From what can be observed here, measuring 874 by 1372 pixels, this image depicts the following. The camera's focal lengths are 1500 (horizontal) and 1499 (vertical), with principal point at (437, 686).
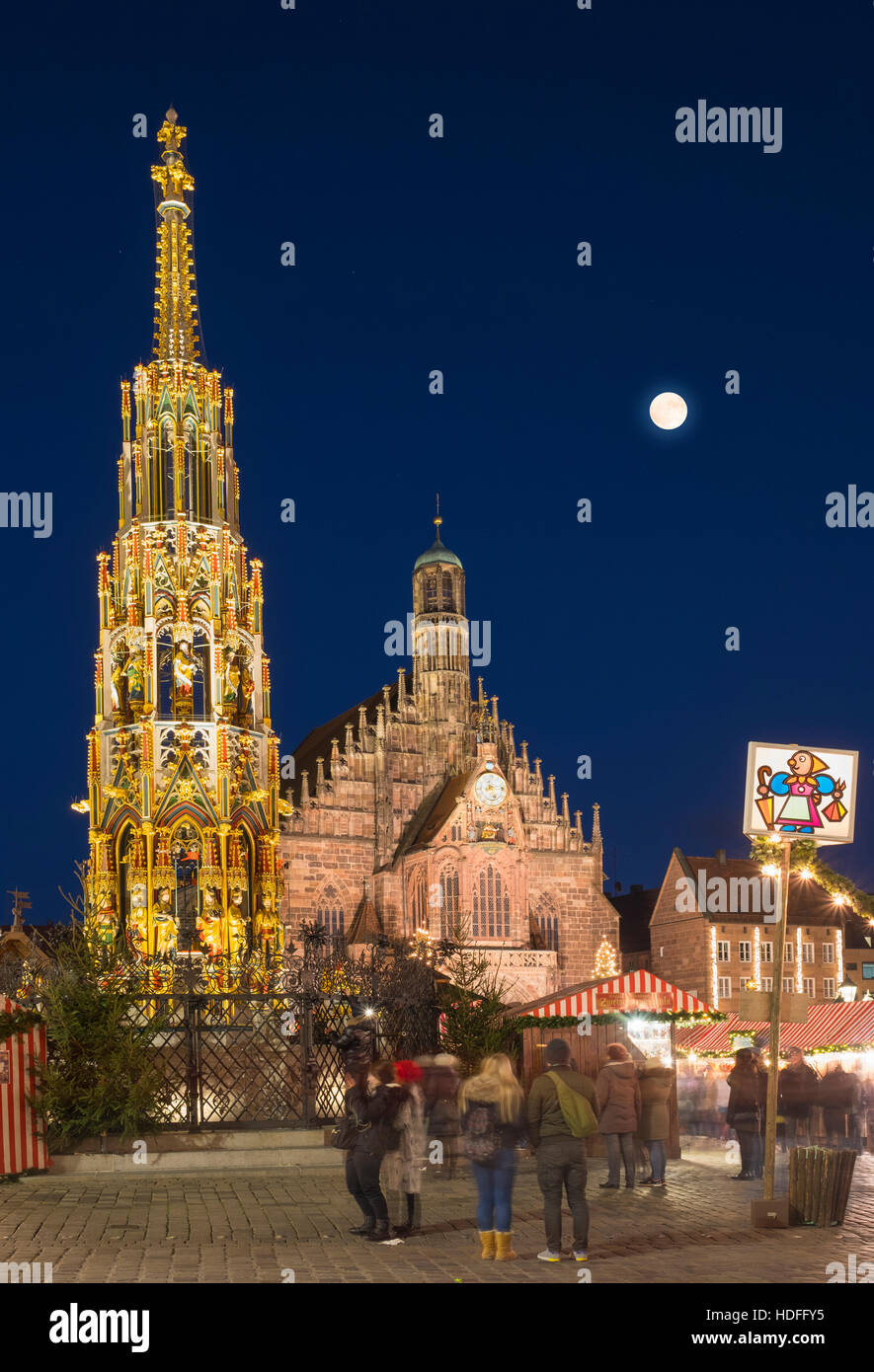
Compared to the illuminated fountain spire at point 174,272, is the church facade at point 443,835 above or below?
below

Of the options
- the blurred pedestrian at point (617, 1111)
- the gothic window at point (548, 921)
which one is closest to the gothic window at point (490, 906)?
the gothic window at point (548, 921)

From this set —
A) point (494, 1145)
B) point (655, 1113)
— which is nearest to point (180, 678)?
point (655, 1113)

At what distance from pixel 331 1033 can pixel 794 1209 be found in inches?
443

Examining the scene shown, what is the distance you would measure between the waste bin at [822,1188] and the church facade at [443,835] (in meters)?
36.6

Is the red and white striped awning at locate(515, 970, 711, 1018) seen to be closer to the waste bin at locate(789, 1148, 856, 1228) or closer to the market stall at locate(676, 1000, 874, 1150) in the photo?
the market stall at locate(676, 1000, 874, 1150)

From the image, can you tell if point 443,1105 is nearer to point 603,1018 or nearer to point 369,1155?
point 603,1018

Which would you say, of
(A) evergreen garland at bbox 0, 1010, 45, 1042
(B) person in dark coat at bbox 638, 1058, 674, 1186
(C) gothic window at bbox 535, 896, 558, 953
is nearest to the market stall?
(B) person in dark coat at bbox 638, 1058, 674, 1186

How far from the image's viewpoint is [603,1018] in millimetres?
20609

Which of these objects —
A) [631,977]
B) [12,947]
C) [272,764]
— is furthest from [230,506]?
[631,977]

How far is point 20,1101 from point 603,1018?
7780 millimetres

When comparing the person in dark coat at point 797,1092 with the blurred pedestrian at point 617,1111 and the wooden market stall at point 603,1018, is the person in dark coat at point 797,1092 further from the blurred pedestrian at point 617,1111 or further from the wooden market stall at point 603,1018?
the blurred pedestrian at point 617,1111

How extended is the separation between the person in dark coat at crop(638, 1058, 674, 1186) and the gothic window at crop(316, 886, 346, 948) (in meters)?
34.2

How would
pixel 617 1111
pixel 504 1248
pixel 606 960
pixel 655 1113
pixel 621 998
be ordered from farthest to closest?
pixel 606 960, pixel 621 998, pixel 655 1113, pixel 617 1111, pixel 504 1248

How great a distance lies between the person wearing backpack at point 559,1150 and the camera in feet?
36.8
